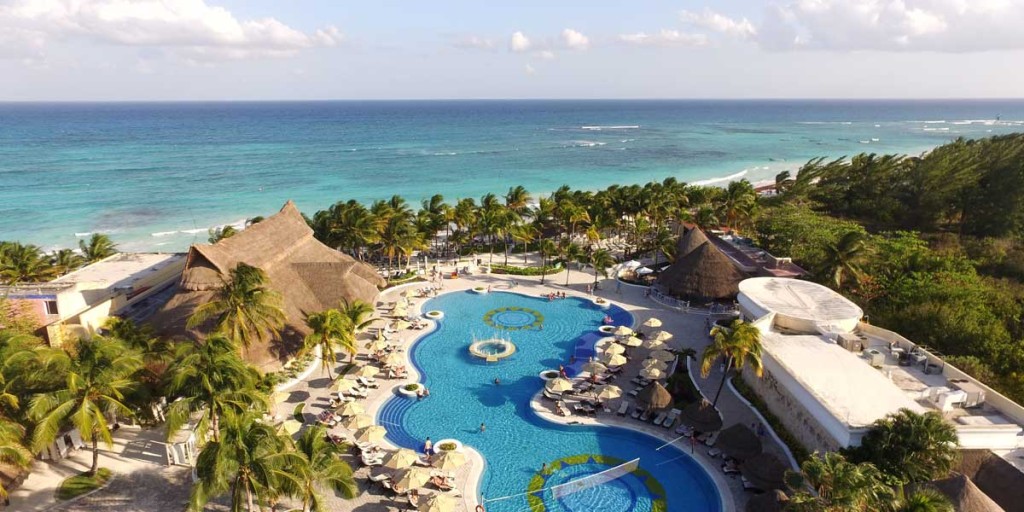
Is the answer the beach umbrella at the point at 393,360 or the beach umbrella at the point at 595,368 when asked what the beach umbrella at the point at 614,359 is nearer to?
the beach umbrella at the point at 595,368

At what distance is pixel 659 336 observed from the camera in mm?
31219

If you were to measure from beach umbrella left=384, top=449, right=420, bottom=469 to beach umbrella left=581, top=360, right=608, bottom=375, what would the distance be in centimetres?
1088

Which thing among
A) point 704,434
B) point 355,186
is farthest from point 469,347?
point 355,186

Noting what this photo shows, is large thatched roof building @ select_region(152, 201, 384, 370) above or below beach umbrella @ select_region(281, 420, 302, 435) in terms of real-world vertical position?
above

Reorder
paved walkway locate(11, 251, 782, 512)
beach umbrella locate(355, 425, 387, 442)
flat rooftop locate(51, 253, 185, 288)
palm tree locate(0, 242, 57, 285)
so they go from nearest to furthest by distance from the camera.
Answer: paved walkway locate(11, 251, 782, 512), beach umbrella locate(355, 425, 387, 442), flat rooftop locate(51, 253, 185, 288), palm tree locate(0, 242, 57, 285)

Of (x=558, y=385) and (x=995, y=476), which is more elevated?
(x=995, y=476)

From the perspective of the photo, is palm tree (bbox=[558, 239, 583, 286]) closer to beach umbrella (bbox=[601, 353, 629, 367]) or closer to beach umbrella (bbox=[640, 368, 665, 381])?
beach umbrella (bbox=[601, 353, 629, 367])

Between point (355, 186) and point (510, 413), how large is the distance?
6762 centimetres

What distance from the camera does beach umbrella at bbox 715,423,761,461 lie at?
2086 centimetres

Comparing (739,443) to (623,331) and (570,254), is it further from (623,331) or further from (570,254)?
(570,254)

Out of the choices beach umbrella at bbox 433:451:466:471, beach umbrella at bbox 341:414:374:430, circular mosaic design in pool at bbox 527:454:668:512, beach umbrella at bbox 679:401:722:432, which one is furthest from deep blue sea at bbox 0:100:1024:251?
beach umbrella at bbox 679:401:722:432

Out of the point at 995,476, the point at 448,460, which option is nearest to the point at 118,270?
the point at 448,460

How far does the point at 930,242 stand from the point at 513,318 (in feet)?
122

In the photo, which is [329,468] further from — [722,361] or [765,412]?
[722,361]
